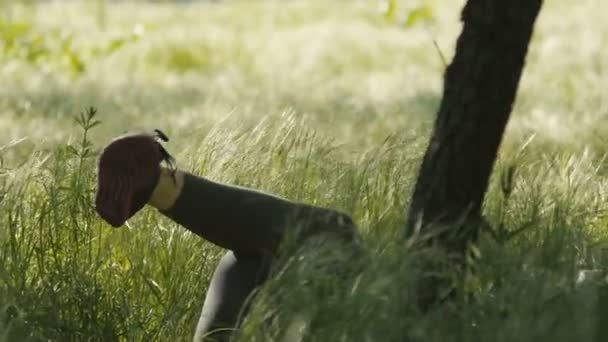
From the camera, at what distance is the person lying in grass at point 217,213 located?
3.01 meters

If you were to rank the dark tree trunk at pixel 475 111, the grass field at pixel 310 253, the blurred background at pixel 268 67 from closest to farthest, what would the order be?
1. the grass field at pixel 310 253
2. the dark tree trunk at pixel 475 111
3. the blurred background at pixel 268 67

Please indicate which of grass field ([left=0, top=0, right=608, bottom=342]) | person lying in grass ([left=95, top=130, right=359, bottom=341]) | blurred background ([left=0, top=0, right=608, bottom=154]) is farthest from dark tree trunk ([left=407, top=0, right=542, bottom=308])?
blurred background ([left=0, top=0, right=608, bottom=154])

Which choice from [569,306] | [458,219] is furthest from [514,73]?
[569,306]

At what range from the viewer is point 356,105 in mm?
7656

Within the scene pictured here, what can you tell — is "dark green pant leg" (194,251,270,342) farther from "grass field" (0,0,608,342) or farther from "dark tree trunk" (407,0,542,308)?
"dark tree trunk" (407,0,542,308)

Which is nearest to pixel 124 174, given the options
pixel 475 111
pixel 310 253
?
pixel 310 253

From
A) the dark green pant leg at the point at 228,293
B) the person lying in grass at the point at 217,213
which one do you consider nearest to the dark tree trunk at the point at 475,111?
the person lying in grass at the point at 217,213

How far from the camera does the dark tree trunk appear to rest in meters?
2.97

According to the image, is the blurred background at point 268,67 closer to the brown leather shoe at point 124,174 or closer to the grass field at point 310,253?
the grass field at point 310,253

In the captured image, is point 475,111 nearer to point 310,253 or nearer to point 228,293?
point 310,253

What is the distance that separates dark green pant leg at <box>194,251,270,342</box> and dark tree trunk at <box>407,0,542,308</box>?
1.16 feet

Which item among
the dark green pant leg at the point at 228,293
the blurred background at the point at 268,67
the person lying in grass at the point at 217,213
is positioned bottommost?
the blurred background at the point at 268,67

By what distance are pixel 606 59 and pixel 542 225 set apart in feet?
17.8

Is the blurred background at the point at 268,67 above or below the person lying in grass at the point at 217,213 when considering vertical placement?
below
